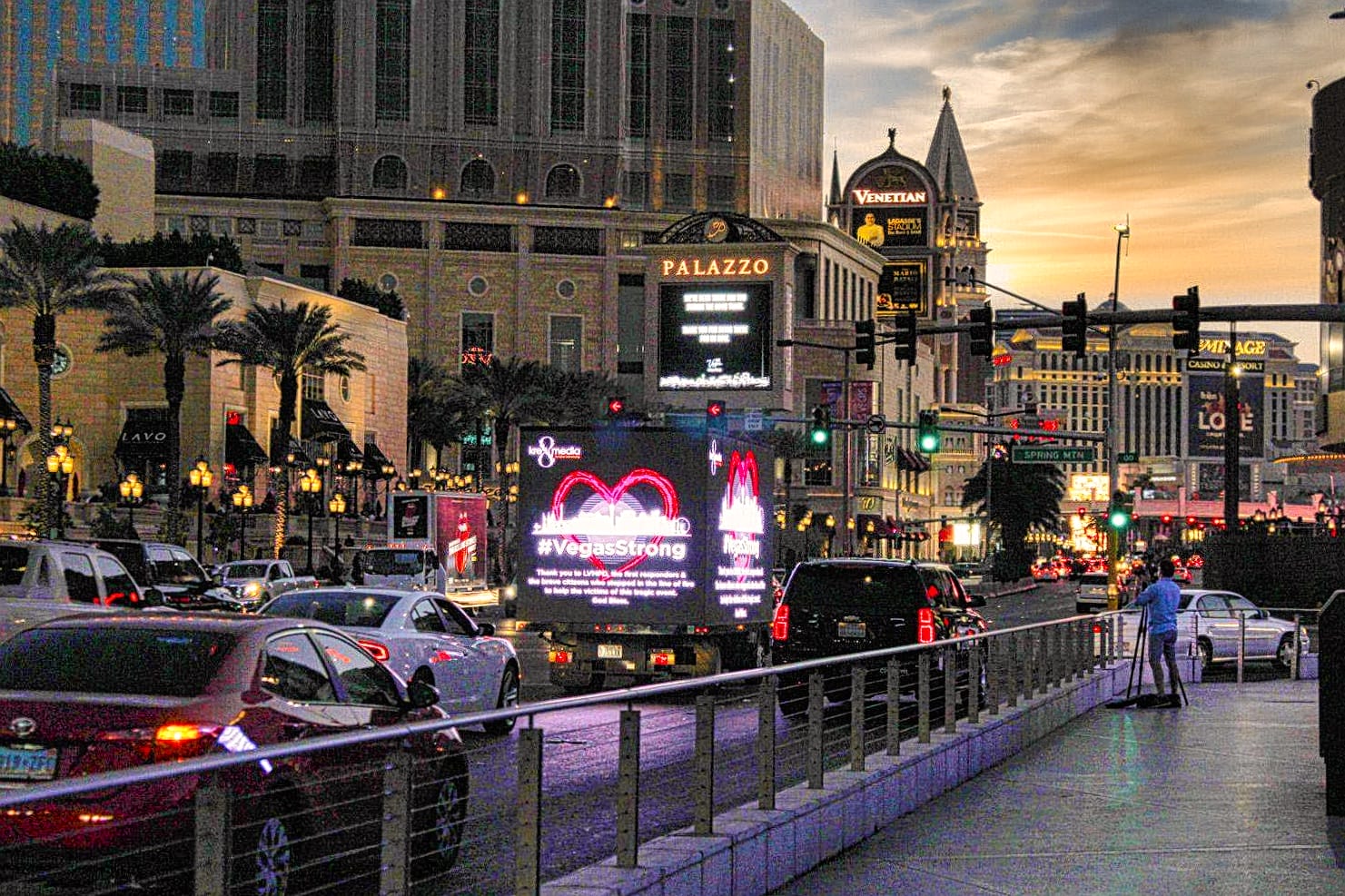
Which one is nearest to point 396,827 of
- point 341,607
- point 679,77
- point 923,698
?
point 923,698

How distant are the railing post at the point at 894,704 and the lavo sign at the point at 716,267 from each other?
10423cm

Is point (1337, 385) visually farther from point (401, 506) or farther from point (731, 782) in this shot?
point (731, 782)

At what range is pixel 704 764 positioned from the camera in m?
10.0

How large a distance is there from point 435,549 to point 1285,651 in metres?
26.9

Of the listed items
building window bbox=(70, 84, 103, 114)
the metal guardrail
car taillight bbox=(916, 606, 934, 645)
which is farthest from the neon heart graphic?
building window bbox=(70, 84, 103, 114)

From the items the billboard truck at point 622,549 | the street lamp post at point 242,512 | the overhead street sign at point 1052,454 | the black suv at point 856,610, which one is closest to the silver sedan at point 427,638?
the black suv at point 856,610

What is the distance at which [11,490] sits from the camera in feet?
250

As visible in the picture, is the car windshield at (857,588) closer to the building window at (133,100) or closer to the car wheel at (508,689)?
the car wheel at (508,689)

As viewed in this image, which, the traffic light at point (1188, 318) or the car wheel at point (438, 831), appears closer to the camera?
the car wheel at point (438, 831)

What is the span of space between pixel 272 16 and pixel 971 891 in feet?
456

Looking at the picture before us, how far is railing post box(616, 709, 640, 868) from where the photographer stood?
8.88 m

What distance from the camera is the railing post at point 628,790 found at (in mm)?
8883

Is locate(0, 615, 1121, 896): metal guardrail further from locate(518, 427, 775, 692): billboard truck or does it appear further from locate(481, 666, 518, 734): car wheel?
locate(518, 427, 775, 692): billboard truck

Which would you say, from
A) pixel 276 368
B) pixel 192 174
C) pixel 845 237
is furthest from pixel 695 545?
pixel 845 237
